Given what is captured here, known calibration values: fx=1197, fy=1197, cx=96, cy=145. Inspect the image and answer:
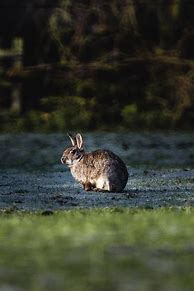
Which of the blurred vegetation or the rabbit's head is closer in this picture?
the rabbit's head

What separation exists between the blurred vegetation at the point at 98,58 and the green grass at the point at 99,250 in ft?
62.8

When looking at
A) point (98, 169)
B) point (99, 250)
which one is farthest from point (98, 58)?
point (99, 250)

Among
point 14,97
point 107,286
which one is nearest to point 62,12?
point 14,97

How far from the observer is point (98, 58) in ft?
106

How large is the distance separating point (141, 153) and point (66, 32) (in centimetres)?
737

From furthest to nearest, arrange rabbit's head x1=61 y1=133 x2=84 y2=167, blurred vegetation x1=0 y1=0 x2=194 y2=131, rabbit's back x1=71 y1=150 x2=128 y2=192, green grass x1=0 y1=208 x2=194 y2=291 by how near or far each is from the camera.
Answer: blurred vegetation x1=0 y1=0 x2=194 y2=131
rabbit's head x1=61 y1=133 x2=84 y2=167
rabbit's back x1=71 y1=150 x2=128 y2=192
green grass x1=0 y1=208 x2=194 y2=291

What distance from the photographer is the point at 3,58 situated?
3212 centimetres

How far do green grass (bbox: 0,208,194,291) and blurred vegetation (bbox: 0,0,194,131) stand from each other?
19.1 m

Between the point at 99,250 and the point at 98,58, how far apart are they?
23.5 m

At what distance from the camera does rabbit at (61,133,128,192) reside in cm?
1592

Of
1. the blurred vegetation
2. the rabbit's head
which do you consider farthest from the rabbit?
the blurred vegetation

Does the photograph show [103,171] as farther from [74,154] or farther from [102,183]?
[74,154]

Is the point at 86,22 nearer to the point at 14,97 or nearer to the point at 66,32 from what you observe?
the point at 66,32

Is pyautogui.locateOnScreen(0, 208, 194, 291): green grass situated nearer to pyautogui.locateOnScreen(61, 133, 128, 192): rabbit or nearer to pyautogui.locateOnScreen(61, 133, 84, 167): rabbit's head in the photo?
pyautogui.locateOnScreen(61, 133, 128, 192): rabbit
